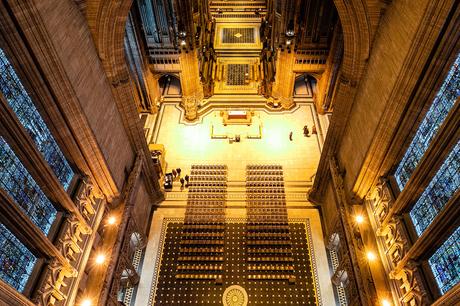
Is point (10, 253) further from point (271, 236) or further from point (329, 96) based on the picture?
point (329, 96)

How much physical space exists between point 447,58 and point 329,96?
1743 centimetres

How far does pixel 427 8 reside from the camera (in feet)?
32.3

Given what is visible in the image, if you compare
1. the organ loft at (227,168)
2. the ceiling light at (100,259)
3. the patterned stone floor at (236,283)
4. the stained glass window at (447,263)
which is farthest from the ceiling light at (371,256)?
the ceiling light at (100,259)

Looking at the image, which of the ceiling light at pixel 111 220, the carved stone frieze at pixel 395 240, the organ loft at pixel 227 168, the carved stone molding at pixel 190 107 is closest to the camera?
the organ loft at pixel 227 168

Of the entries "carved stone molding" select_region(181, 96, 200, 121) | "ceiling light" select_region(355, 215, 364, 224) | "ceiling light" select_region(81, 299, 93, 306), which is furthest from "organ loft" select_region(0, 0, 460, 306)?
"carved stone molding" select_region(181, 96, 200, 121)

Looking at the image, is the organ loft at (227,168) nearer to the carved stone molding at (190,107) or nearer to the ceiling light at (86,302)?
the ceiling light at (86,302)

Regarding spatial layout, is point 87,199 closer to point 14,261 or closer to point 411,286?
point 14,261

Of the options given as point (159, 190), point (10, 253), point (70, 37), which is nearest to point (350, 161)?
point (159, 190)

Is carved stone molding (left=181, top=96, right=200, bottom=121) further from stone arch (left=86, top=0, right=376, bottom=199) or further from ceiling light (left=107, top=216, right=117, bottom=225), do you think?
ceiling light (left=107, top=216, right=117, bottom=225)

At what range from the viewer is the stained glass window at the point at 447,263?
9758mm

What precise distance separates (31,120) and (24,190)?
2348 mm

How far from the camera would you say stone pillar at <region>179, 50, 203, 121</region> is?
88.0 ft

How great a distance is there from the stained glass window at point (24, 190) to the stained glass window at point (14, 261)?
37.1 inches

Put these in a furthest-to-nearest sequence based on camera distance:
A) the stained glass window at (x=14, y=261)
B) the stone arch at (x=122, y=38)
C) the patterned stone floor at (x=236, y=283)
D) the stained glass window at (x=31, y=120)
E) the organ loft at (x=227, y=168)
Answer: the patterned stone floor at (x=236, y=283)
the stone arch at (x=122, y=38)
the organ loft at (x=227, y=168)
the stained glass window at (x=31, y=120)
the stained glass window at (x=14, y=261)
